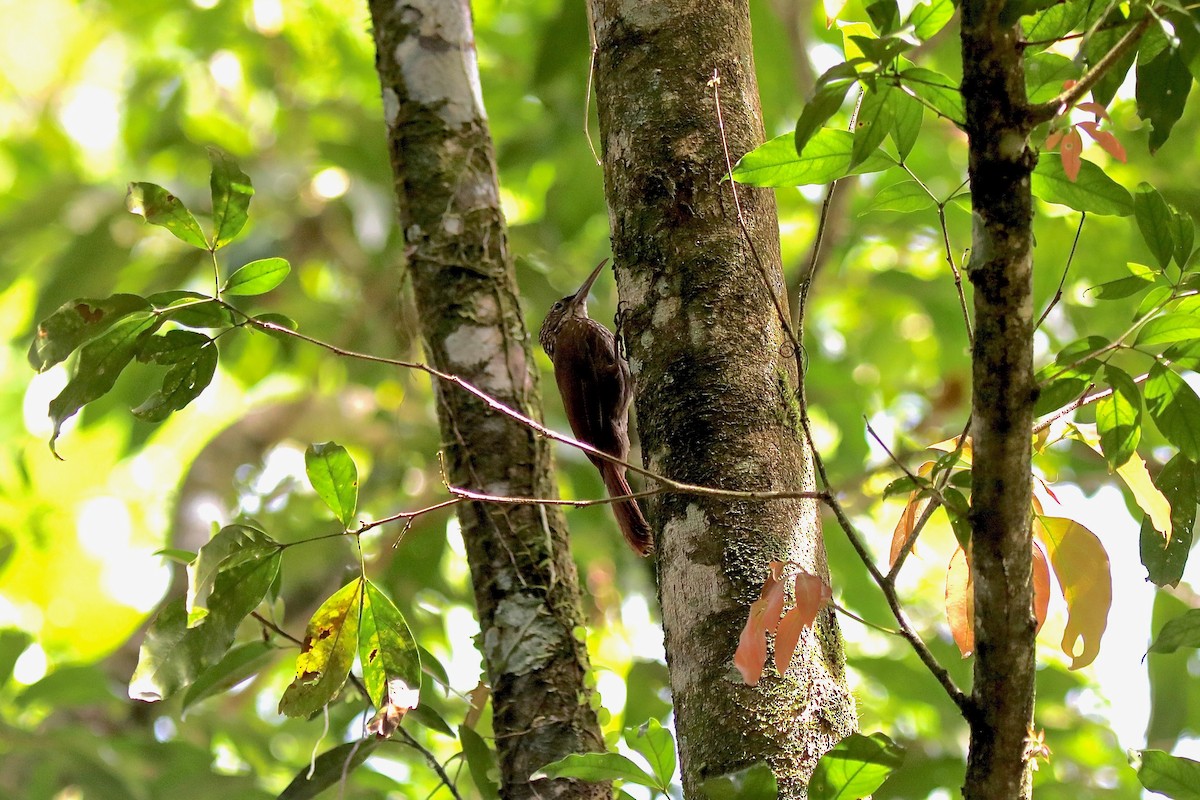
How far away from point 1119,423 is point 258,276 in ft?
3.44

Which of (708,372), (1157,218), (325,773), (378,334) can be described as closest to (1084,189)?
(1157,218)

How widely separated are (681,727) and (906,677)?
1928 mm

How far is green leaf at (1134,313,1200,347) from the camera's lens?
1.11m

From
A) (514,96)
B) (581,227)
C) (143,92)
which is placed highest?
(143,92)

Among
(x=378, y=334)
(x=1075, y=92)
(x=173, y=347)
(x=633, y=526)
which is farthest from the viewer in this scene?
(x=378, y=334)

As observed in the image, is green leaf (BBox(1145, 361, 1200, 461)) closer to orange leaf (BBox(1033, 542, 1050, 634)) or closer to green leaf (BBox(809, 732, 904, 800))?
orange leaf (BBox(1033, 542, 1050, 634))

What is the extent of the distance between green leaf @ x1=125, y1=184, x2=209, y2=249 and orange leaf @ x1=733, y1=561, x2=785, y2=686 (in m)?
0.82

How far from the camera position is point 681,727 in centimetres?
123

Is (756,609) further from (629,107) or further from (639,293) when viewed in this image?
(629,107)

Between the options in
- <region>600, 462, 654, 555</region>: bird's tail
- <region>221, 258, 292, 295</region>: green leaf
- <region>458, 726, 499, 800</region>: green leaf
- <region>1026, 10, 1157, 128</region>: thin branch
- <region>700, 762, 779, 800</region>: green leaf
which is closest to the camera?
<region>1026, 10, 1157, 128</region>: thin branch

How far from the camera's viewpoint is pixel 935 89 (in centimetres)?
102

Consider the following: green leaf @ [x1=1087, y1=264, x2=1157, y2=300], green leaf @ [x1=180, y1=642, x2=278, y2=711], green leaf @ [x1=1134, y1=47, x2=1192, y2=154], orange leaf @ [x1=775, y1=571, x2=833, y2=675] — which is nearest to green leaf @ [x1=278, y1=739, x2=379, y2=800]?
green leaf @ [x1=180, y1=642, x2=278, y2=711]

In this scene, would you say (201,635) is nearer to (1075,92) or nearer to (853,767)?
(853,767)

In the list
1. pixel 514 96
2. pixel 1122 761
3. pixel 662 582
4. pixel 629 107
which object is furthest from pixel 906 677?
pixel 514 96
